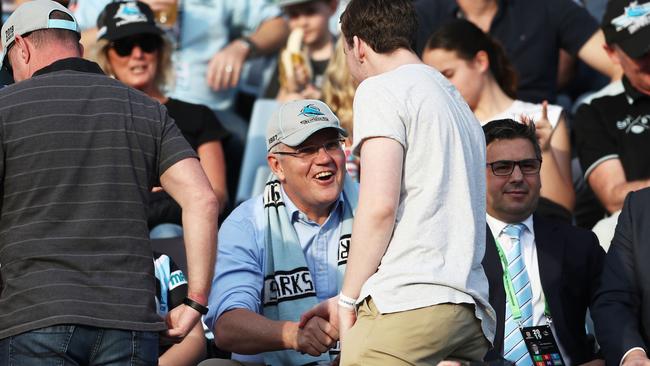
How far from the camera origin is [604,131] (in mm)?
6410

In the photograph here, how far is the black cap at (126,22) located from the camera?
648 cm

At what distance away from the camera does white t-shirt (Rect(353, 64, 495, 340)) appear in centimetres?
352

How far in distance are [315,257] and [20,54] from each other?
4.99 feet

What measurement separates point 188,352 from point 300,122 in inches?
41.1

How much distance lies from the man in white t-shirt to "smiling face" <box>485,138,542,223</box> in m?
1.27

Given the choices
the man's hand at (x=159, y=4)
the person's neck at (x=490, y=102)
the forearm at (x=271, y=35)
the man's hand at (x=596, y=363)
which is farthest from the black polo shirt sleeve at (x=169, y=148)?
the forearm at (x=271, y=35)

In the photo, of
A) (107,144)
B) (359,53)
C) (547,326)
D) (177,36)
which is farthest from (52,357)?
(177,36)

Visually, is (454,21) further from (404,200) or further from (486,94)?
(404,200)

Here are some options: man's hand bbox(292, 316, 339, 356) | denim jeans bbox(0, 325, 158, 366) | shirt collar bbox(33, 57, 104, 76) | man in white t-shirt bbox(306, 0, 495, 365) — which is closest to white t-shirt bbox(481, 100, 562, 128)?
man's hand bbox(292, 316, 339, 356)

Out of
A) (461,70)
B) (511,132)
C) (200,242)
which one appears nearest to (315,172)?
(511,132)

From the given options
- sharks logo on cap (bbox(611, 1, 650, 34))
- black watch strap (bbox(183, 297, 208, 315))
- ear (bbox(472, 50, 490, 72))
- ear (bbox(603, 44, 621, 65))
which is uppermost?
sharks logo on cap (bbox(611, 1, 650, 34))

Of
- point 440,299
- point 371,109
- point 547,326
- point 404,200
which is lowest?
point 547,326

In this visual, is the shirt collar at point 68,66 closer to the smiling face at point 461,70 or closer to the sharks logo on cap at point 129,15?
the sharks logo on cap at point 129,15

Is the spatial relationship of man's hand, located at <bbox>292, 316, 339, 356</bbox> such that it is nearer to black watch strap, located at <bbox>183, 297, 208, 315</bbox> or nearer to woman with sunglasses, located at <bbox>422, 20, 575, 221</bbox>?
black watch strap, located at <bbox>183, 297, 208, 315</bbox>
